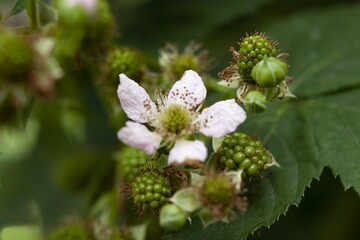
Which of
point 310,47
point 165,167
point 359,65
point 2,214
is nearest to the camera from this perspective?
point 165,167

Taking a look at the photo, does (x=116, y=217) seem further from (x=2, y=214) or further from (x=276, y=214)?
(x=276, y=214)

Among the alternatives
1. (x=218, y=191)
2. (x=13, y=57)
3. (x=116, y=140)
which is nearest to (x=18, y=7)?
(x=13, y=57)

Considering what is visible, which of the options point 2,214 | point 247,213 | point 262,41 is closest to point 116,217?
point 2,214

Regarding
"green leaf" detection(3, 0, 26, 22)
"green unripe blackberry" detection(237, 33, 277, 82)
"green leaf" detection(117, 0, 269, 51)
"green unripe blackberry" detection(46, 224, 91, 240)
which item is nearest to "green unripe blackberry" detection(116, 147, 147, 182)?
"green unripe blackberry" detection(46, 224, 91, 240)

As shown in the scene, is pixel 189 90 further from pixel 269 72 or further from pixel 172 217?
pixel 172 217

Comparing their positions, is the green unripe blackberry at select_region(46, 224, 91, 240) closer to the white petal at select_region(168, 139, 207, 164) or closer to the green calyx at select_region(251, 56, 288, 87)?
the white petal at select_region(168, 139, 207, 164)

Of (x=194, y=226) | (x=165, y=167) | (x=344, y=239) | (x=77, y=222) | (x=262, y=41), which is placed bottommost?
(x=344, y=239)

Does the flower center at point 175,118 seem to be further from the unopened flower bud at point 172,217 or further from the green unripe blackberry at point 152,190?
the unopened flower bud at point 172,217

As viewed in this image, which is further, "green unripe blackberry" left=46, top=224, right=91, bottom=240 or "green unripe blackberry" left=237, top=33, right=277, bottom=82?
"green unripe blackberry" left=46, top=224, right=91, bottom=240
